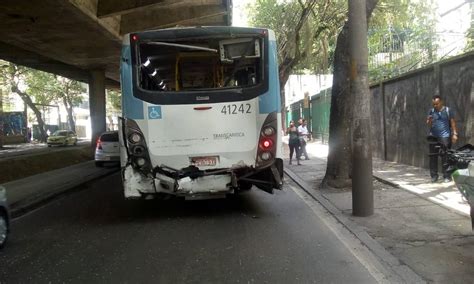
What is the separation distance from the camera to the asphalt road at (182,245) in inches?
233

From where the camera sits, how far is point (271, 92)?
29.1 ft

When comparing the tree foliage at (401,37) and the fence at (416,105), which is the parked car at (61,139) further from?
the fence at (416,105)

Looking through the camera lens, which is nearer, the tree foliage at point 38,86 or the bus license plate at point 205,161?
the bus license plate at point 205,161

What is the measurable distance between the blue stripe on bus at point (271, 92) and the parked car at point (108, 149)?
516 inches

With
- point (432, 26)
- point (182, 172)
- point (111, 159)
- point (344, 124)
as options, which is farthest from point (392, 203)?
point (111, 159)

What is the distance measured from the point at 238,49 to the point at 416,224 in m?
4.06

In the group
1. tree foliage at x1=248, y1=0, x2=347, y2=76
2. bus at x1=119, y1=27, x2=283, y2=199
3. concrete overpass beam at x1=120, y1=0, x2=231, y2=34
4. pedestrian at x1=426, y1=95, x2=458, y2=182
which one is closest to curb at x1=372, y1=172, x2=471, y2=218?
pedestrian at x1=426, y1=95, x2=458, y2=182

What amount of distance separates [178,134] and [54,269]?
3.20 metres

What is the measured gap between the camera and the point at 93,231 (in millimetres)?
8484

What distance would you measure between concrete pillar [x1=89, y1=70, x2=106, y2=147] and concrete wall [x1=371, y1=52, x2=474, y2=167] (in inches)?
662

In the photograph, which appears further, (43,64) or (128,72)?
(43,64)

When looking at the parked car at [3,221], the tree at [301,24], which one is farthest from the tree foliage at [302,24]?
the parked car at [3,221]

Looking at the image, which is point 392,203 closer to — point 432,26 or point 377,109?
point 377,109

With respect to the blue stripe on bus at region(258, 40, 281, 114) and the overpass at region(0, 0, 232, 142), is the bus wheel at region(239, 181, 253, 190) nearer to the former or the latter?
the blue stripe on bus at region(258, 40, 281, 114)
